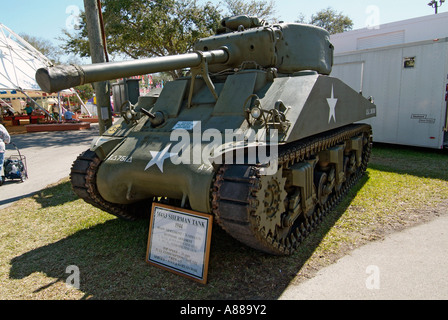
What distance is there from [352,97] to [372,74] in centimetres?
673

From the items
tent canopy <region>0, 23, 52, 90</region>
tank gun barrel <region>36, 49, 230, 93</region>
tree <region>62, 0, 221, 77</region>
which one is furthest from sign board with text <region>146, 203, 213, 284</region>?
tent canopy <region>0, 23, 52, 90</region>

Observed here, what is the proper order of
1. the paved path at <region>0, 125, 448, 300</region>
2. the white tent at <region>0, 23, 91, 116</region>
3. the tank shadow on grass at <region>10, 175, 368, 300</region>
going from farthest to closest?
1. the white tent at <region>0, 23, 91, 116</region>
2. the tank shadow on grass at <region>10, 175, 368, 300</region>
3. the paved path at <region>0, 125, 448, 300</region>

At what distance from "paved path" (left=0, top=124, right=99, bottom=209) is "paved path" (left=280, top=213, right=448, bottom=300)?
6.47m

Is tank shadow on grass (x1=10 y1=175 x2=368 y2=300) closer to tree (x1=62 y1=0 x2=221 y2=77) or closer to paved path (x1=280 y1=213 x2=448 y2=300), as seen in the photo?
paved path (x1=280 y1=213 x2=448 y2=300)

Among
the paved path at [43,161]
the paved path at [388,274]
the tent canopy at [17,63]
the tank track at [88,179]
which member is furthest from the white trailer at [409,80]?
the tent canopy at [17,63]

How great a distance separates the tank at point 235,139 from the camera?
3.49 m

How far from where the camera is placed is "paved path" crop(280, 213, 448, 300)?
11.3ft

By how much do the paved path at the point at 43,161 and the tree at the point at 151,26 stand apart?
18.4 ft

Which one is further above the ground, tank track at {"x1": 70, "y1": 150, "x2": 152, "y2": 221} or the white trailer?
the white trailer

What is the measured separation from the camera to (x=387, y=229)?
5137 millimetres

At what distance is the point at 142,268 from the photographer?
13.5ft

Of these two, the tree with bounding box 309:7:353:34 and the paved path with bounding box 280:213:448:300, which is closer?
the paved path with bounding box 280:213:448:300

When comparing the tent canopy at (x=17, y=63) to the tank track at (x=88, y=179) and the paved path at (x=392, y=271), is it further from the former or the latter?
the paved path at (x=392, y=271)
